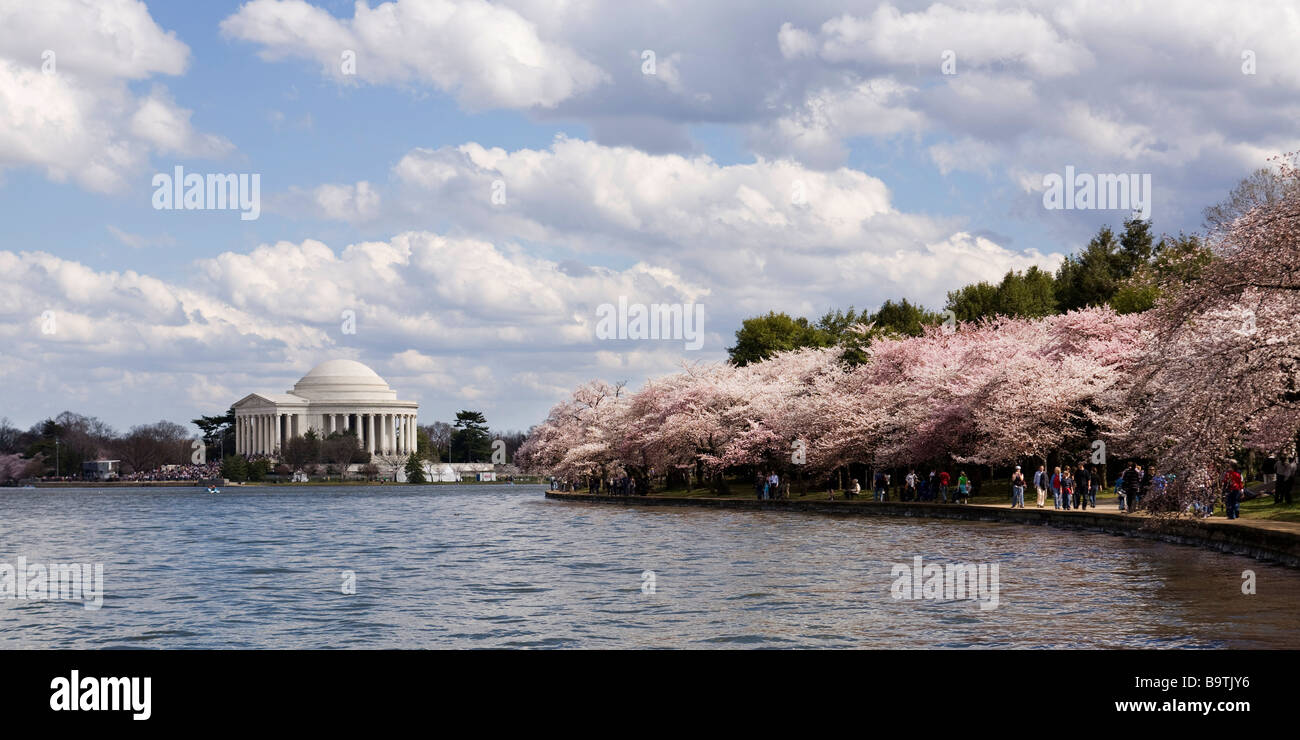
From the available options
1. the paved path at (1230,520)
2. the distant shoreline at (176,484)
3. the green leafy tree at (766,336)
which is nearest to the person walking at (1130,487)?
the paved path at (1230,520)

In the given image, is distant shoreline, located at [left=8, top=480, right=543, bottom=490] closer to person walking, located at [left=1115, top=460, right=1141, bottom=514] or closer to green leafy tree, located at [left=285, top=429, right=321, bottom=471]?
green leafy tree, located at [left=285, top=429, right=321, bottom=471]

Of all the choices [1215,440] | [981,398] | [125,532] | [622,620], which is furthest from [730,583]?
[125,532]

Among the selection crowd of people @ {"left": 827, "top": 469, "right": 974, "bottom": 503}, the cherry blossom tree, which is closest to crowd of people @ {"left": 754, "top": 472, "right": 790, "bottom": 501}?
crowd of people @ {"left": 827, "top": 469, "right": 974, "bottom": 503}

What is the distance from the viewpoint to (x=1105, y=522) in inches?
1522

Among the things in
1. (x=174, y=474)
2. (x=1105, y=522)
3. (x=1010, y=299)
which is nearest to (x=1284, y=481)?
(x=1105, y=522)

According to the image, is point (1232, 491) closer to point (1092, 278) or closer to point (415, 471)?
point (1092, 278)

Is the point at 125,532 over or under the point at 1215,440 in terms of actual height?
under

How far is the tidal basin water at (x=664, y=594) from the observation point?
18.8 m

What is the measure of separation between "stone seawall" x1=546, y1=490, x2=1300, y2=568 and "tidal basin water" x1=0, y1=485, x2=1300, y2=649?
72 cm

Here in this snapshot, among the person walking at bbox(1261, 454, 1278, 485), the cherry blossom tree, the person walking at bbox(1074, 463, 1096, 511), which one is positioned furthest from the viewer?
the person walking at bbox(1074, 463, 1096, 511)

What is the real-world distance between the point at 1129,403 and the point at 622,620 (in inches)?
672

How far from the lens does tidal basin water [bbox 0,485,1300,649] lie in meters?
18.8
